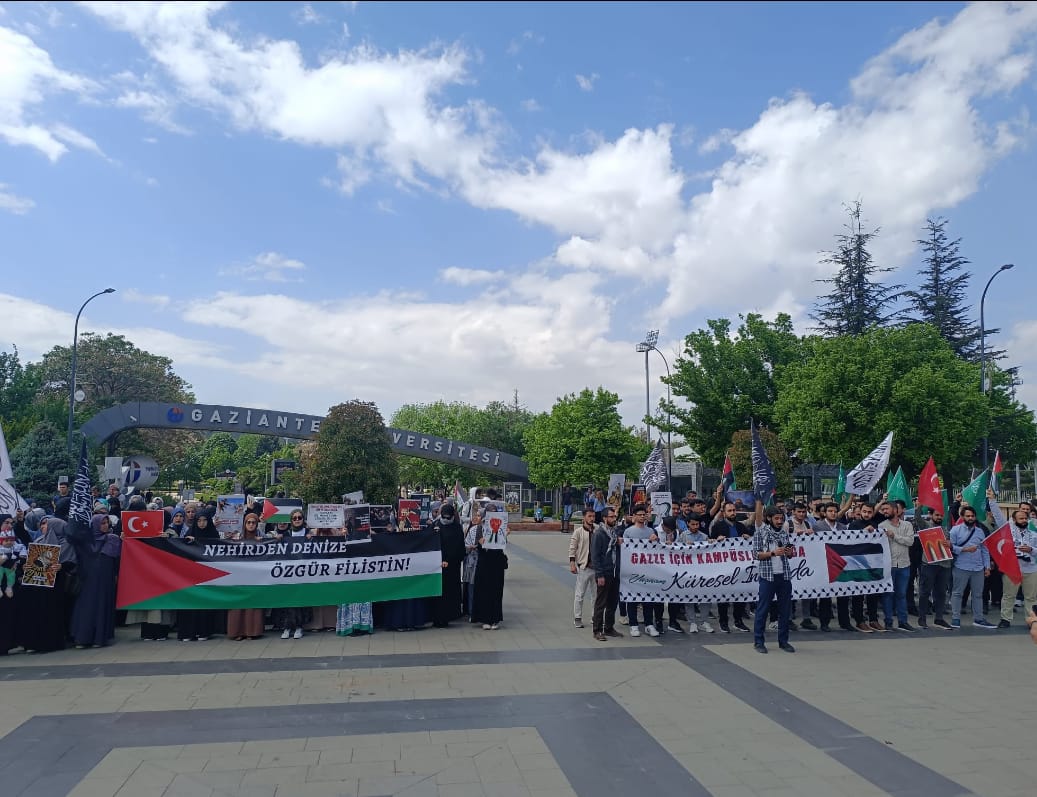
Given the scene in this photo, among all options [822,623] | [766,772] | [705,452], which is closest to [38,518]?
[766,772]

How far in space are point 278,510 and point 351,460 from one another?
14.4 feet

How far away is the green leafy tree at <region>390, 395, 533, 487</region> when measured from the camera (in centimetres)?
6340

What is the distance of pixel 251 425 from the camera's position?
38.4m

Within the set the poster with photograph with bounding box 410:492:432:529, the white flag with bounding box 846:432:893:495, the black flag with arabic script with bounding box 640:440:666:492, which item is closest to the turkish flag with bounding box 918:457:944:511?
the white flag with bounding box 846:432:893:495

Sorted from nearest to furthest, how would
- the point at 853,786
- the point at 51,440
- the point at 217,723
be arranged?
1. the point at 853,786
2. the point at 217,723
3. the point at 51,440

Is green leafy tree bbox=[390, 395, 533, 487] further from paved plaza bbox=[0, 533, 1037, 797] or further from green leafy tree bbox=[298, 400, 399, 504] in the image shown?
paved plaza bbox=[0, 533, 1037, 797]

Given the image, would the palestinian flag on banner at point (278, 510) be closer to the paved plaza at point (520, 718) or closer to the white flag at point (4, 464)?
the white flag at point (4, 464)

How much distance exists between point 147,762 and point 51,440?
28.7 m

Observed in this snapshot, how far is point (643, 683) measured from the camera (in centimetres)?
834

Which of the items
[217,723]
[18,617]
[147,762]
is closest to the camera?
[147,762]

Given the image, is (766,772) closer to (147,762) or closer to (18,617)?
(147,762)

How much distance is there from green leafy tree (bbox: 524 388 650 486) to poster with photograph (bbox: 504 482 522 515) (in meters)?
2.06

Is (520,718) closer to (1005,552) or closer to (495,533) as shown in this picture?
(495,533)

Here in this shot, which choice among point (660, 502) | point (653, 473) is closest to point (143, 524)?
point (660, 502)
